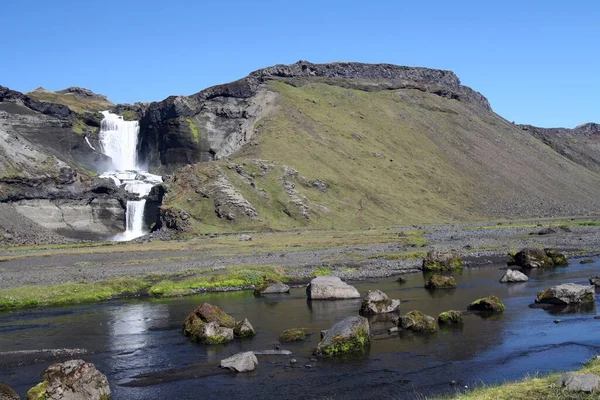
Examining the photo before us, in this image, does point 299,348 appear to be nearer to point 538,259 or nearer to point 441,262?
point 441,262

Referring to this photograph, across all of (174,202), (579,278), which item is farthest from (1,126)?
(579,278)

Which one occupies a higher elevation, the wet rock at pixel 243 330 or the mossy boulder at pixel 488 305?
the mossy boulder at pixel 488 305

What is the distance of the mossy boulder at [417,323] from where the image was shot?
102 ft

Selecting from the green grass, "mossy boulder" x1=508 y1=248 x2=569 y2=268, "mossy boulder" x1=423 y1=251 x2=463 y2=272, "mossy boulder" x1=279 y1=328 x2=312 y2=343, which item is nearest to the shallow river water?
"mossy boulder" x1=279 y1=328 x2=312 y2=343

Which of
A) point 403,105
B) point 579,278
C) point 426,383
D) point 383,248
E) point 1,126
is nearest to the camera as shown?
point 426,383

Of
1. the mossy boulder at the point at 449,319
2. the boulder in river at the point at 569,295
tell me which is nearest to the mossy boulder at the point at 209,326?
the mossy boulder at the point at 449,319

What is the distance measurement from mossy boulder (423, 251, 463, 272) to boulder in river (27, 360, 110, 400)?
39.2 metres

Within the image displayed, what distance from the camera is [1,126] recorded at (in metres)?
137

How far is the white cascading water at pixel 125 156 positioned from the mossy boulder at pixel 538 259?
87312 millimetres

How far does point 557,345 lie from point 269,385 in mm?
14102

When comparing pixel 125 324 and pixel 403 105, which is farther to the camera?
pixel 403 105

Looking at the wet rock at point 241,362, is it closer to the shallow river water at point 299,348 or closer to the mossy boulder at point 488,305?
the shallow river water at point 299,348

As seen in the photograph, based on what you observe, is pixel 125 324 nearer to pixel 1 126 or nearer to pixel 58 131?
pixel 1 126

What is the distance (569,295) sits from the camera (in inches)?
1447
